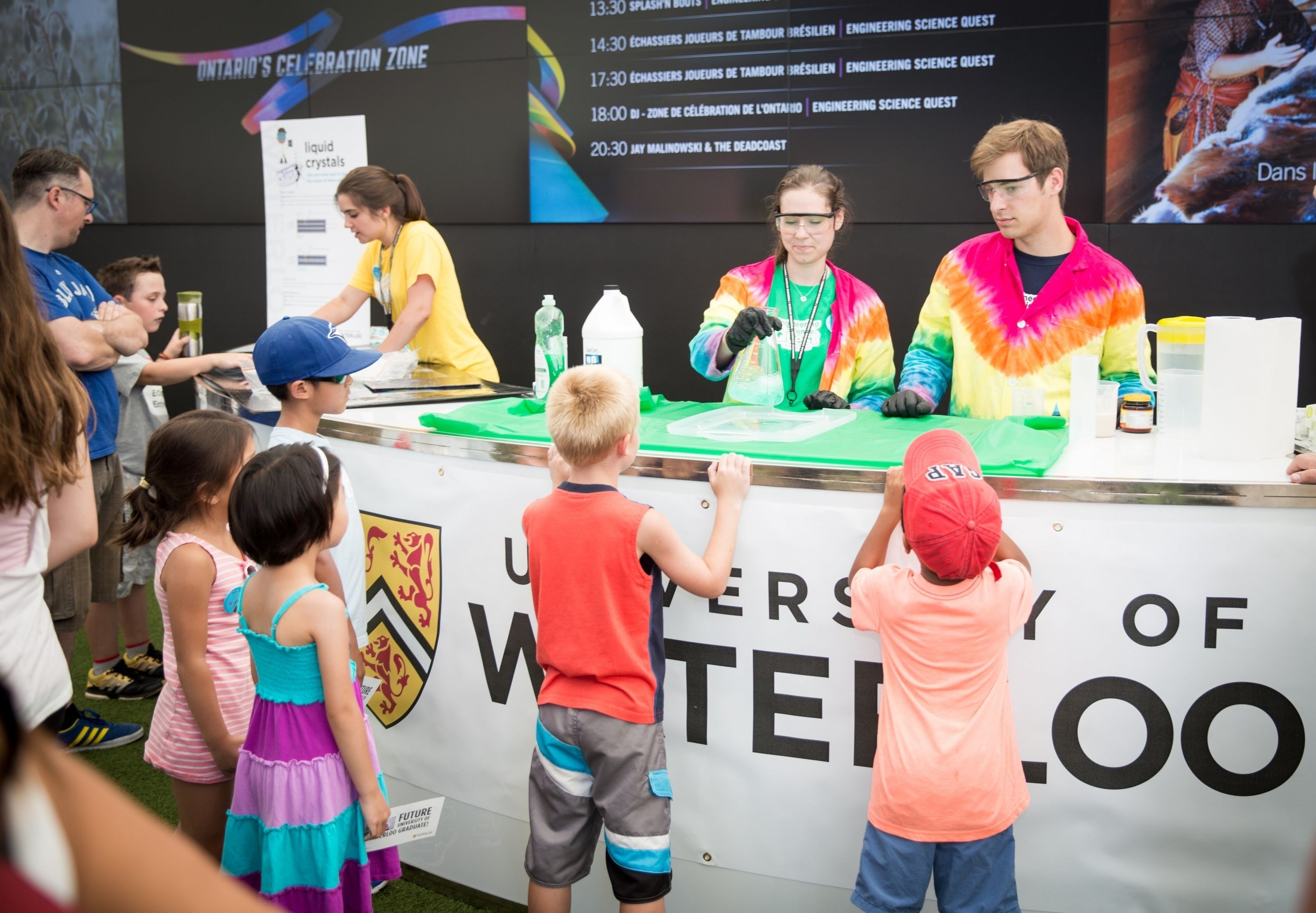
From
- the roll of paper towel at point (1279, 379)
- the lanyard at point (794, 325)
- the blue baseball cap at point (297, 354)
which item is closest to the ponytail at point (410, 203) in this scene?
the lanyard at point (794, 325)

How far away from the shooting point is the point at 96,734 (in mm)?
2998

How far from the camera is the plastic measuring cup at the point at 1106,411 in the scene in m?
2.10

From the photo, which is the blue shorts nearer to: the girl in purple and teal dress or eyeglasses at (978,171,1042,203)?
the girl in purple and teal dress

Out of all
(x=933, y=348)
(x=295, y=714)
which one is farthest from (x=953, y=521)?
(x=933, y=348)

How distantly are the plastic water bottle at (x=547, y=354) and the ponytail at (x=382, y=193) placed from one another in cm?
129

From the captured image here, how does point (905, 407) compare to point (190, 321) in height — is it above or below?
below

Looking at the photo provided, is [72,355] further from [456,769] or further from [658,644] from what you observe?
[658,644]

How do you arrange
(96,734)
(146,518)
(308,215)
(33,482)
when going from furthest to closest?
(308,215) → (96,734) → (146,518) → (33,482)

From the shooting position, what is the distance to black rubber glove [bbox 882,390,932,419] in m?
2.23

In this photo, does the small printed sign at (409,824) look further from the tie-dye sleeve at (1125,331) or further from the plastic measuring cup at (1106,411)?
the tie-dye sleeve at (1125,331)

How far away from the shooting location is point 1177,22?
12.6ft

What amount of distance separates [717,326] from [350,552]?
1.16 metres

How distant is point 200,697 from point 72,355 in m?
1.39

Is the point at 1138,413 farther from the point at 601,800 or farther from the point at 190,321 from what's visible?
the point at 190,321
